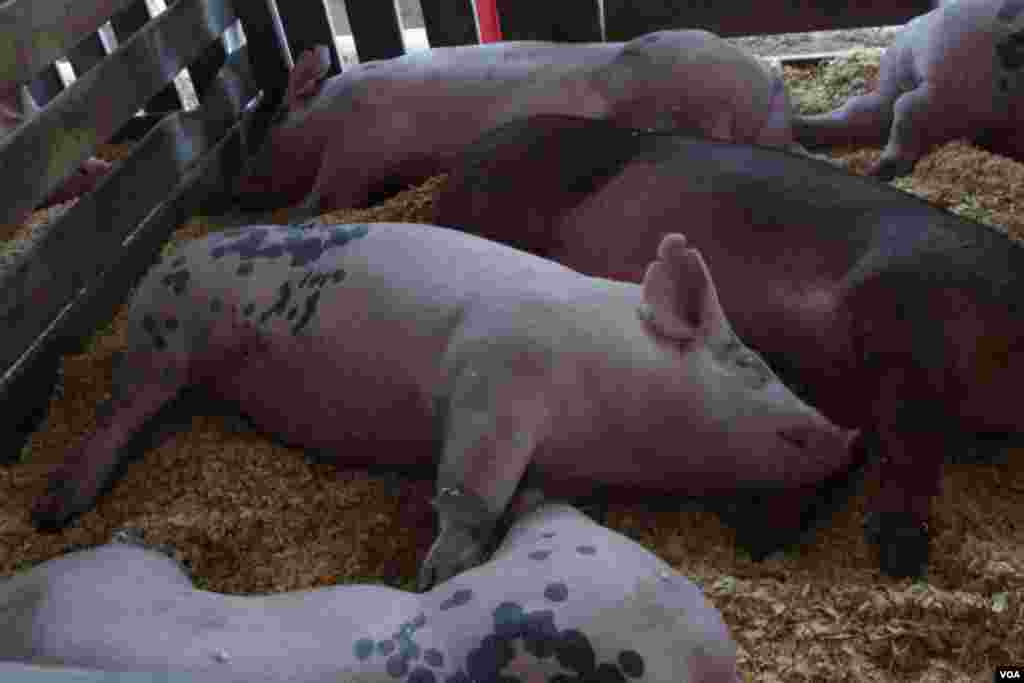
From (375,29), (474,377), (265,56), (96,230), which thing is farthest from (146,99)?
(474,377)

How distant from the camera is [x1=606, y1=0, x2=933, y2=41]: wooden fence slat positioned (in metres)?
2.85

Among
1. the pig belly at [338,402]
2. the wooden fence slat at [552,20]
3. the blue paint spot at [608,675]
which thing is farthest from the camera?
the wooden fence slat at [552,20]

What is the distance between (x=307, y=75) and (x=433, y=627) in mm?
1897

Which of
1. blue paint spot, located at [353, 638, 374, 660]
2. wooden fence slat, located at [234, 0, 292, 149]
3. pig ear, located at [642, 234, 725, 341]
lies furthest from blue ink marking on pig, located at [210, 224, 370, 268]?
wooden fence slat, located at [234, 0, 292, 149]

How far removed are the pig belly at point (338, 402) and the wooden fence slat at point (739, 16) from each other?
1.52 m

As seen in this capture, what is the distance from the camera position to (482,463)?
4.37ft

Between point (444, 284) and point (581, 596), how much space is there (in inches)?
24.6

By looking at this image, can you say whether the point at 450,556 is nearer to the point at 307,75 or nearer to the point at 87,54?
the point at 307,75

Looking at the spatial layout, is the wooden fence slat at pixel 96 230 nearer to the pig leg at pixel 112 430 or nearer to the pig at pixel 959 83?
the pig leg at pixel 112 430

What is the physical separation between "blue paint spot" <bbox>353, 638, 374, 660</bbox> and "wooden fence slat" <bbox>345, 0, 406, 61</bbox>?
84.2 inches

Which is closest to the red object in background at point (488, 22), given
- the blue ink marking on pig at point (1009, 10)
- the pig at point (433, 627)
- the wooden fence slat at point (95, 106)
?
the wooden fence slat at point (95, 106)

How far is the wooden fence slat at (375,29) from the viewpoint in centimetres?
287

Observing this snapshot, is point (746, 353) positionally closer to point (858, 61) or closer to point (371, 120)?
A: point (371, 120)

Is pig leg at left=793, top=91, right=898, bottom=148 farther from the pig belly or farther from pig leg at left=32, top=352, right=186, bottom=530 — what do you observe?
pig leg at left=32, top=352, right=186, bottom=530
